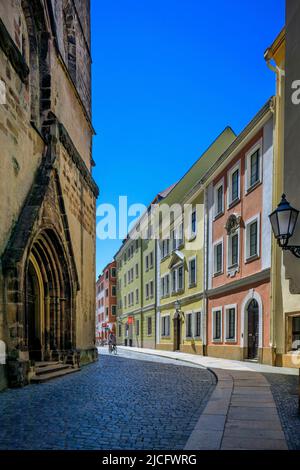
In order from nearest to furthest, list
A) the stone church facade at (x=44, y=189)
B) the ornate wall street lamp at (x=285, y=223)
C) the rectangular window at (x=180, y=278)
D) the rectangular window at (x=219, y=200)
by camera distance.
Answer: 1. the ornate wall street lamp at (x=285, y=223)
2. the stone church facade at (x=44, y=189)
3. the rectangular window at (x=219, y=200)
4. the rectangular window at (x=180, y=278)

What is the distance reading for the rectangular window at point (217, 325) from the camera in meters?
20.2

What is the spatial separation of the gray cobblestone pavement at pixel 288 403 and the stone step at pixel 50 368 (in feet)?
18.1

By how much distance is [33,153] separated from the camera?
10.9 meters

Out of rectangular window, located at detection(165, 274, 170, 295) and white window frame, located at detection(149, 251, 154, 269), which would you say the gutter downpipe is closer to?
rectangular window, located at detection(165, 274, 170, 295)

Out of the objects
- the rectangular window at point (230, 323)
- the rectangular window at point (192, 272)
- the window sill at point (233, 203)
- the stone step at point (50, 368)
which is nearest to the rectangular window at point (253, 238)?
the window sill at point (233, 203)

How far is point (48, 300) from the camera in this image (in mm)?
12828

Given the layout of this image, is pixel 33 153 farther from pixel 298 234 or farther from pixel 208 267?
pixel 208 267

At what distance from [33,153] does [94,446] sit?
816cm

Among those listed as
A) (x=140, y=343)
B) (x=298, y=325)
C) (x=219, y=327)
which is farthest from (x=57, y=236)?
(x=140, y=343)

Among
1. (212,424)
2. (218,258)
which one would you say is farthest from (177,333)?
(212,424)

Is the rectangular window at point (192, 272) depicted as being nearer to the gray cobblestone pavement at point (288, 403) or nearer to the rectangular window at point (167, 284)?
the rectangular window at point (167, 284)

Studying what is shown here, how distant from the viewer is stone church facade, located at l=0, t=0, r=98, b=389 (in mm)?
8781

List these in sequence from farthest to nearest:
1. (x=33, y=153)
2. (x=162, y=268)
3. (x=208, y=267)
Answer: (x=162, y=268) → (x=208, y=267) → (x=33, y=153)

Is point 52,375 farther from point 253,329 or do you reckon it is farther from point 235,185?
point 235,185
